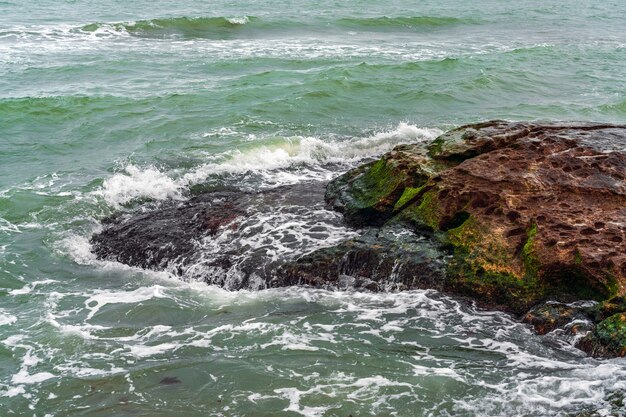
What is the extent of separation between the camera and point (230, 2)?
133 ft

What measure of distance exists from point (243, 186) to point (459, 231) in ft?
16.0

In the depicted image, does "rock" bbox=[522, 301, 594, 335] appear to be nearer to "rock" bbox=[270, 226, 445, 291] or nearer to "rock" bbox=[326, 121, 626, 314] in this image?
"rock" bbox=[326, 121, 626, 314]

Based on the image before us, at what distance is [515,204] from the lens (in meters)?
9.18

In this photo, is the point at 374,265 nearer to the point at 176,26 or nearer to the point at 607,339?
the point at 607,339

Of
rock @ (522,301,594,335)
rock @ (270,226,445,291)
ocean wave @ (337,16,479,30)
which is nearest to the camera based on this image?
rock @ (522,301,594,335)

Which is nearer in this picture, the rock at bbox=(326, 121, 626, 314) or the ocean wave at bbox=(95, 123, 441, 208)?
the rock at bbox=(326, 121, 626, 314)

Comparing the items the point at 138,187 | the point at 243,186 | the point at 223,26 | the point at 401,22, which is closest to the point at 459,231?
the point at 243,186

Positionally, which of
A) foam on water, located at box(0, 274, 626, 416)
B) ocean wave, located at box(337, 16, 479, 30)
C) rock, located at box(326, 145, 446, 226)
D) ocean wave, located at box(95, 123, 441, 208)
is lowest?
foam on water, located at box(0, 274, 626, 416)

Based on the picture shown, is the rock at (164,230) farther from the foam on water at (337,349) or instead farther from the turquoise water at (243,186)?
the foam on water at (337,349)

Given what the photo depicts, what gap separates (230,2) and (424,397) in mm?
36936

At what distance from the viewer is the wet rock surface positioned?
826cm

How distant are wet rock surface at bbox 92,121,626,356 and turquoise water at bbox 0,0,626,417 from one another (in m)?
0.27

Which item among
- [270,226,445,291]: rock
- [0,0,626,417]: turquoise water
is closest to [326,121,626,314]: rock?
[270,226,445,291]: rock

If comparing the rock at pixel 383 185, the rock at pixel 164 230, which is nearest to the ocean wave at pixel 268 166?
the rock at pixel 164 230
